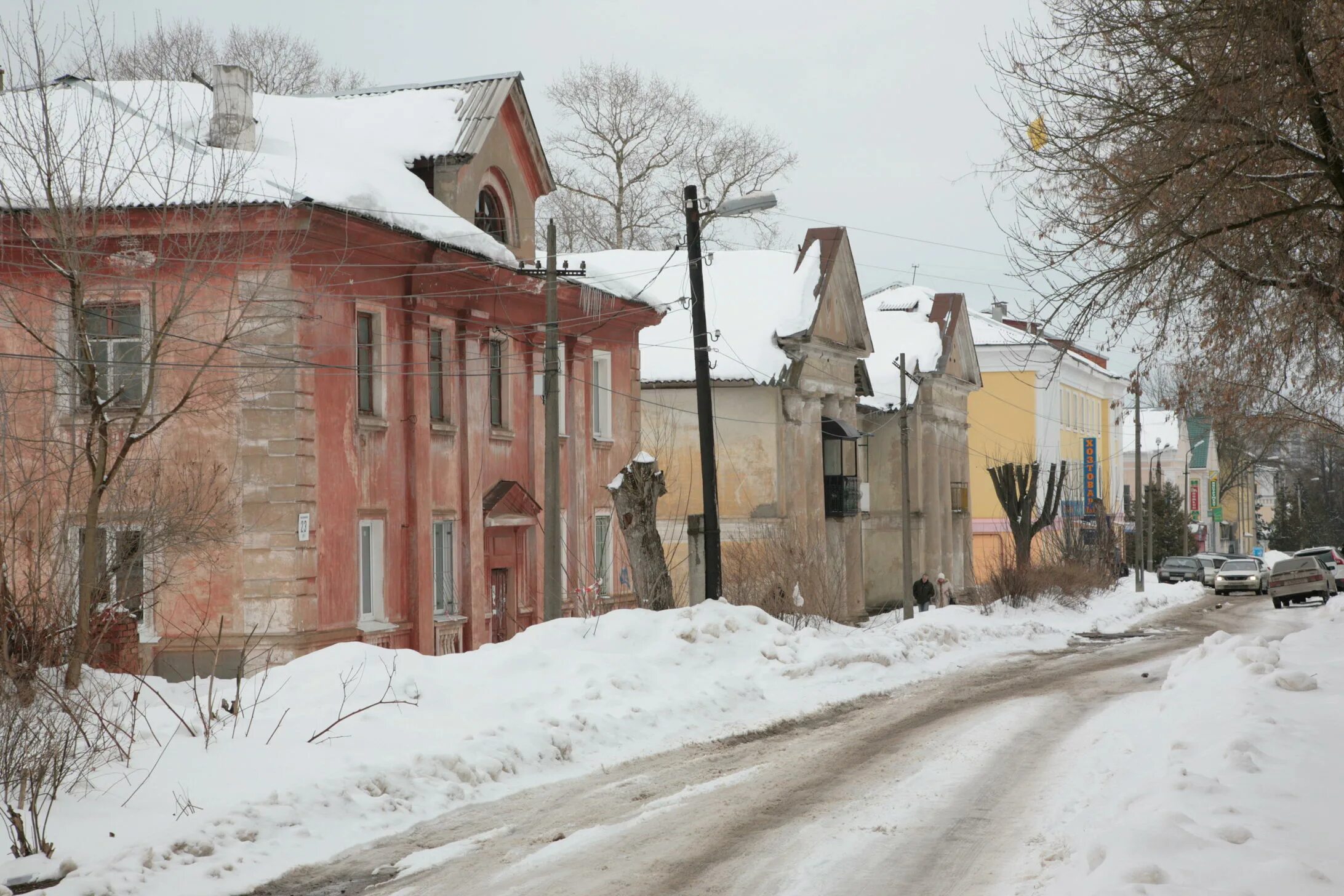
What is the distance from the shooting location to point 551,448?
19.8 m

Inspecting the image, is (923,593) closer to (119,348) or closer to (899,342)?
(899,342)

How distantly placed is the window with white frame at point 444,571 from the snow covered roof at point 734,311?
45.1 ft

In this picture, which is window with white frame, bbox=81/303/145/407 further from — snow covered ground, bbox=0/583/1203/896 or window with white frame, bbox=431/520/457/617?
window with white frame, bbox=431/520/457/617

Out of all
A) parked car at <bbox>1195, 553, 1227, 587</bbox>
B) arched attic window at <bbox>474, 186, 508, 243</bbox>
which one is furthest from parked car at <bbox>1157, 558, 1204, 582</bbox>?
arched attic window at <bbox>474, 186, 508, 243</bbox>

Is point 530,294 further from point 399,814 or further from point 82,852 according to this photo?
point 82,852

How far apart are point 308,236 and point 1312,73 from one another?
12.8 meters

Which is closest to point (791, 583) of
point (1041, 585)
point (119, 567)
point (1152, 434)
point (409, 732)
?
Result: point (119, 567)

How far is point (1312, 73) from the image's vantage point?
1111 cm

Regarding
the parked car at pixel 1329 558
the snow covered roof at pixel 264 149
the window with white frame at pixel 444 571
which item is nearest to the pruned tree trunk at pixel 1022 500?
the parked car at pixel 1329 558

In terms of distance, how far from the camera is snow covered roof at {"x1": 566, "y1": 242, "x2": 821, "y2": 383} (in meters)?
37.7

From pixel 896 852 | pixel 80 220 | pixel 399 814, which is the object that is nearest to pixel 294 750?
pixel 399 814

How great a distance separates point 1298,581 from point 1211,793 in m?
40.0

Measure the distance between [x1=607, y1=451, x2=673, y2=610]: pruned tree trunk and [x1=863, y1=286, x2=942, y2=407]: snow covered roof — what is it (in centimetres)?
2600

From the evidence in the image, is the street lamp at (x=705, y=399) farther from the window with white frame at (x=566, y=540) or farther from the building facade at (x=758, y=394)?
the building facade at (x=758, y=394)
